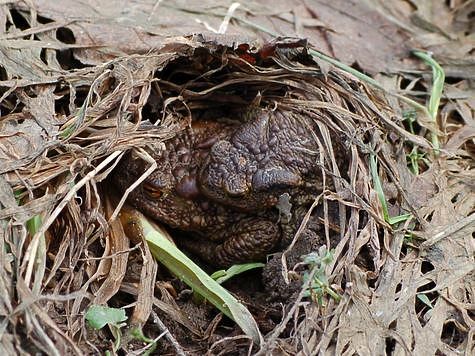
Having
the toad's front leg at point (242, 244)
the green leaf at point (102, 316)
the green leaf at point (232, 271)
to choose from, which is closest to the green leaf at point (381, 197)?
the toad's front leg at point (242, 244)

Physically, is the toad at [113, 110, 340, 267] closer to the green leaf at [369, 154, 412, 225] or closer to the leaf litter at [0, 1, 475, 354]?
the leaf litter at [0, 1, 475, 354]

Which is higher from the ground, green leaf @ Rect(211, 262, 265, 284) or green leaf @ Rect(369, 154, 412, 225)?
green leaf @ Rect(369, 154, 412, 225)

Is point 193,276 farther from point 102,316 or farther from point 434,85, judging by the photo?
point 434,85

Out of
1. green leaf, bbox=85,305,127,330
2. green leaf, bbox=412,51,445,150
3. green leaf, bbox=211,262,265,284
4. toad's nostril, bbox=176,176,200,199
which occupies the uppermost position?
green leaf, bbox=412,51,445,150

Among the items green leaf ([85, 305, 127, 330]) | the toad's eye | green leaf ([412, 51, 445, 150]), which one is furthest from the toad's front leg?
green leaf ([412, 51, 445, 150])

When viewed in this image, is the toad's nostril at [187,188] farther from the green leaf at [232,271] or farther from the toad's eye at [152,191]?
the green leaf at [232,271]

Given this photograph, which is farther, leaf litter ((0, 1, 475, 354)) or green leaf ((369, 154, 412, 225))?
green leaf ((369, 154, 412, 225))

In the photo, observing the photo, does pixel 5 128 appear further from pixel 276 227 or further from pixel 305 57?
pixel 305 57
